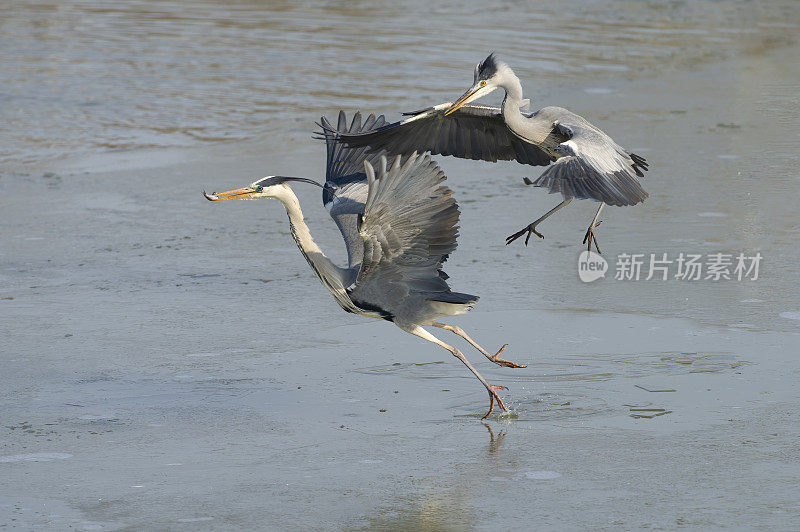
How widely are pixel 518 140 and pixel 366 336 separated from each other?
4.95 feet

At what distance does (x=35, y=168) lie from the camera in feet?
34.0

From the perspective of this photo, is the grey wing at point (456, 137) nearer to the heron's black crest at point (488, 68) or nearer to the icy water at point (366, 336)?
the heron's black crest at point (488, 68)

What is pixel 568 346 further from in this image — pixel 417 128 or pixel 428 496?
pixel 428 496

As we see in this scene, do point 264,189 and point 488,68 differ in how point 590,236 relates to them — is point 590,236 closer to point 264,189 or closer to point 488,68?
point 488,68

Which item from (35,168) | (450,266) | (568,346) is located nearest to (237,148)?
(35,168)

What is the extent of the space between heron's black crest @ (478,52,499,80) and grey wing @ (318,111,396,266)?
0.59 meters

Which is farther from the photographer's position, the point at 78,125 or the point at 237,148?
the point at 78,125

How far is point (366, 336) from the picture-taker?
6.71 meters

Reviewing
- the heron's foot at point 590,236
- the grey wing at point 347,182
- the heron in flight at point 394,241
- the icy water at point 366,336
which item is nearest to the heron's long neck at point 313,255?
the heron in flight at point 394,241

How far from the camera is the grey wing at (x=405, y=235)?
16.8 ft

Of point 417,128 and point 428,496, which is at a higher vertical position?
point 417,128

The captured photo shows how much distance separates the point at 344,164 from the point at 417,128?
57 cm

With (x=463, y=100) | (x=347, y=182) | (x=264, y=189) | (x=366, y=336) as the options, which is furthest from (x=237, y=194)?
(x=463, y=100)

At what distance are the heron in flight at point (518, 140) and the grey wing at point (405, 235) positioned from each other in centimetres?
69
